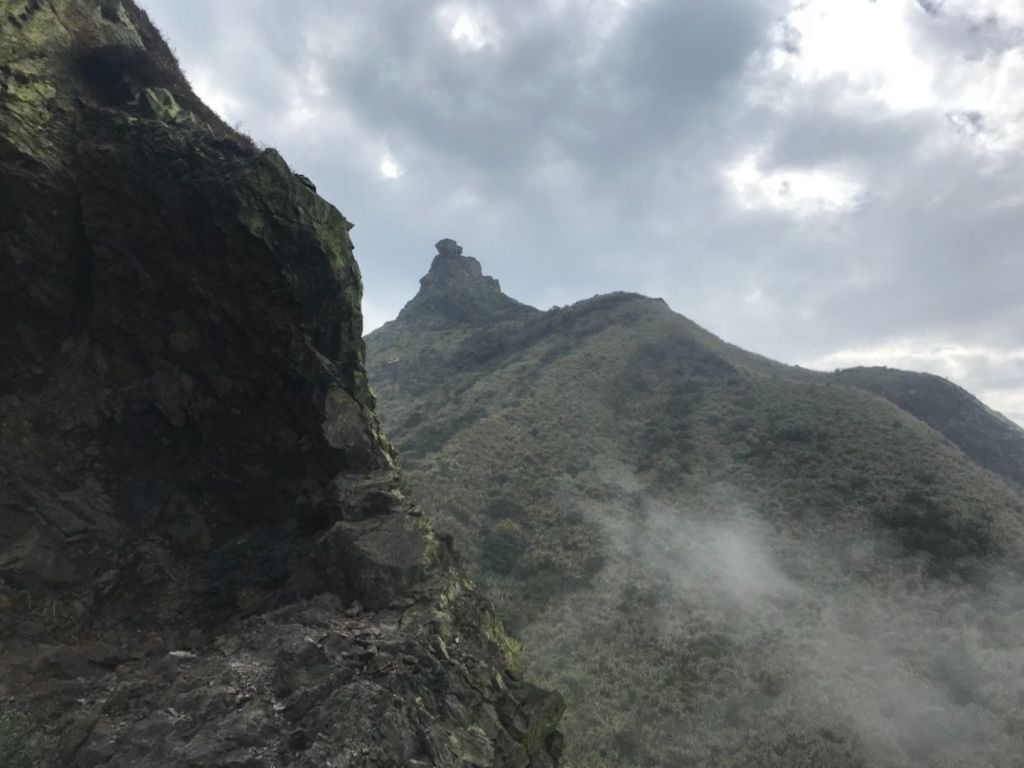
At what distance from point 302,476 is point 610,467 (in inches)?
1376

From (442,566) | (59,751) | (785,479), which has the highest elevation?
(785,479)

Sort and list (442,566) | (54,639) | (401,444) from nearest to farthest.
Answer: (54,639) < (442,566) < (401,444)

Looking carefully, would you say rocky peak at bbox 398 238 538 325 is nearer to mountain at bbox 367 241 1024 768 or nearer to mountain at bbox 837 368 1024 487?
mountain at bbox 367 241 1024 768

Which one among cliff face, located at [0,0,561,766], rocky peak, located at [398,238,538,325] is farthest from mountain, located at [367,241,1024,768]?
rocky peak, located at [398,238,538,325]

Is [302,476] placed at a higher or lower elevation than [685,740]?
higher

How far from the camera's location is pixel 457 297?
4264 inches

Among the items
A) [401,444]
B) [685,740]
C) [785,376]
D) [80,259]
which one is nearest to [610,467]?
[401,444]

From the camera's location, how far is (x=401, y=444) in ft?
186

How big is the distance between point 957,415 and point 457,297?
79.0 metres

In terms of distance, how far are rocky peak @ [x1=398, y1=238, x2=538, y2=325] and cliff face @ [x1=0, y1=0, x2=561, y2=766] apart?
87097mm

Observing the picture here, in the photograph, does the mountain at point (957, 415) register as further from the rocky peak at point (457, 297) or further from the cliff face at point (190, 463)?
the cliff face at point (190, 463)

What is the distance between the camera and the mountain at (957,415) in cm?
6200

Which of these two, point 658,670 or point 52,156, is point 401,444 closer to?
point 658,670

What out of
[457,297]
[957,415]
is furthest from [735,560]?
[457,297]
